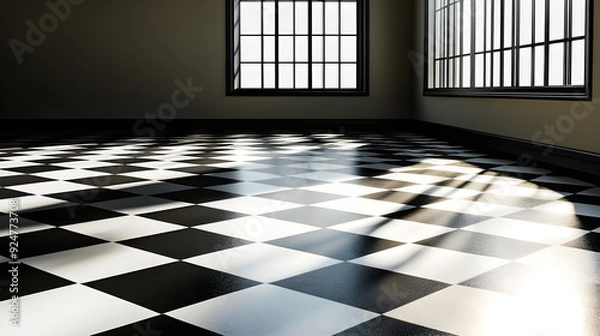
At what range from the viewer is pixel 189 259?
95.3 inches

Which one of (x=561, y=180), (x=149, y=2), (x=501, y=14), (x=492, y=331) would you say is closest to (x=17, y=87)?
(x=149, y=2)

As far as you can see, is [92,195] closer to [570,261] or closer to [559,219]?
[559,219]

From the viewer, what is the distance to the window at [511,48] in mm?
5363

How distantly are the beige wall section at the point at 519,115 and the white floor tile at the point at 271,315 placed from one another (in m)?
3.65

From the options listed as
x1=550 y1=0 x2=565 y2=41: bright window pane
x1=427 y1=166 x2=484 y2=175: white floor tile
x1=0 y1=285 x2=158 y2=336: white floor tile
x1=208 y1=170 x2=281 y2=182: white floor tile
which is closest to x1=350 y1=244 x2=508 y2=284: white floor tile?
x1=0 y1=285 x2=158 y2=336: white floor tile

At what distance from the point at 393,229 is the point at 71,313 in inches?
60.9

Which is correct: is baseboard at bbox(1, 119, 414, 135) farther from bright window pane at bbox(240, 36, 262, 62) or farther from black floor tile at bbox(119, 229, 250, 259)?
black floor tile at bbox(119, 229, 250, 259)

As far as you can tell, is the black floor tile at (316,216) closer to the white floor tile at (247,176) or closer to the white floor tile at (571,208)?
the white floor tile at (571,208)

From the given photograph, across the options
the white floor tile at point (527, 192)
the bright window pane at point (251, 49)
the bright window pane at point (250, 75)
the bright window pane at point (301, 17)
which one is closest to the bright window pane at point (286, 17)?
the bright window pane at point (301, 17)

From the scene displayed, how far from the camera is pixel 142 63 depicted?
11.2m

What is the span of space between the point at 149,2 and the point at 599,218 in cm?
927

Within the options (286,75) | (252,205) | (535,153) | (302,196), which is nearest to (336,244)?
(252,205)

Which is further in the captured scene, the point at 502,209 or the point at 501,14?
the point at 501,14

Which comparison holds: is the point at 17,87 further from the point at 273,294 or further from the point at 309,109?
the point at 273,294
